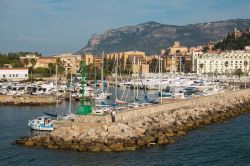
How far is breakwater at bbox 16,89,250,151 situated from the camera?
80.3ft

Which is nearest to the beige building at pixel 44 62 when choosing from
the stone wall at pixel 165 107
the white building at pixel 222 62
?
the white building at pixel 222 62

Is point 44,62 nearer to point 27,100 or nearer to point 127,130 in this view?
point 27,100

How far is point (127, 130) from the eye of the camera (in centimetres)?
2628

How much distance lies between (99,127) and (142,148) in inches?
103

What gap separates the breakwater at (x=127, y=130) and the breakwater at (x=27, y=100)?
62.4 ft

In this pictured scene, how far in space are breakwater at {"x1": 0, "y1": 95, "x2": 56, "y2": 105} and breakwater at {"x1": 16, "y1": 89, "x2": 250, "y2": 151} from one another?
62.4ft

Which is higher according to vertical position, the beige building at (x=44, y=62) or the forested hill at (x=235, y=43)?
the forested hill at (x=235, y=43)

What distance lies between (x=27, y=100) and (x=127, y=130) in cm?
Answer: 2734

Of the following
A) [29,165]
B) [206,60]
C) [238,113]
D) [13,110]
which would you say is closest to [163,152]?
[29,165]

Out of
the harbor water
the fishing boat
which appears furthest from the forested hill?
the fishing boat

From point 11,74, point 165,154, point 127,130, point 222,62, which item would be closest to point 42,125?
point 127,130

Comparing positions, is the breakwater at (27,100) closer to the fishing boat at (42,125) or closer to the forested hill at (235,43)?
the fishing boat at (42,125)

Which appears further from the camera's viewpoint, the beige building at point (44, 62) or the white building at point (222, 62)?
the white building at point (222, 62)

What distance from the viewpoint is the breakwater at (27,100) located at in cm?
5113
